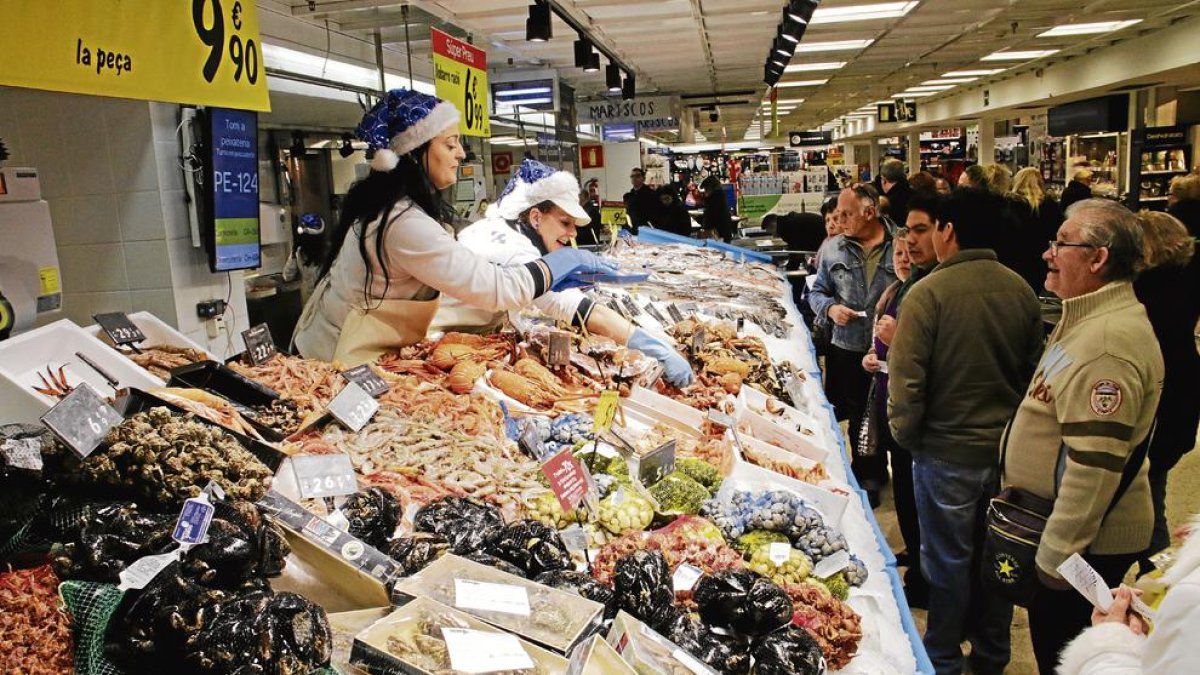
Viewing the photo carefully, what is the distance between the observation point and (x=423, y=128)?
326cm

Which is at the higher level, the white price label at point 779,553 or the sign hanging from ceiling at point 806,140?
the sign hanging from ceiling at point 806,140

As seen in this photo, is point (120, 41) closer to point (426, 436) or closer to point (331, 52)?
point (426, 436)

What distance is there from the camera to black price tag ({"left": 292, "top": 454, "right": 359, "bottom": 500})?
2069 mm

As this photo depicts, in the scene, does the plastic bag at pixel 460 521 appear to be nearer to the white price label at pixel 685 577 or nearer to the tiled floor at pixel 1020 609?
the white price label at pixel 685 577

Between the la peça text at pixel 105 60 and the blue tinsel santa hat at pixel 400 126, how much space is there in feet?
2.60

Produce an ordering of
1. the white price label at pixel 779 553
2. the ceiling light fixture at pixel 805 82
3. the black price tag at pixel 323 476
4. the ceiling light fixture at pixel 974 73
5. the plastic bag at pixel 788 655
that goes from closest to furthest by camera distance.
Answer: the plastic bag at pixel 788 655
the black price tag at pixel 323 476
the white price label at pixel 779 553
the ceiling light fixture at pixel 805 82
the ceiling light fixture at pixel 974 73

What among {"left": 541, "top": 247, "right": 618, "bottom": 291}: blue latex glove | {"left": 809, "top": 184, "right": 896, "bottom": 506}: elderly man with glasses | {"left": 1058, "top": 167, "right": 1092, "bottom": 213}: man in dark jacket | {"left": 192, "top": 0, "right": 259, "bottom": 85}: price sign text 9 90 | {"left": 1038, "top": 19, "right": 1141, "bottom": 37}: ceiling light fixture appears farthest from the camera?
{"left": 1038, "top": 19, "right": 1141, "bottom": 37}: ceiling light fixture

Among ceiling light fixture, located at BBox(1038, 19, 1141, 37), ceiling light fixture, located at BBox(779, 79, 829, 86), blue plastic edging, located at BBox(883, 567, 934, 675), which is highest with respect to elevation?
ceiling light fixture, located at BBox(1038, 19, 1141, 37)

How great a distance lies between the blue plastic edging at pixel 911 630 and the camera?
6.80ft

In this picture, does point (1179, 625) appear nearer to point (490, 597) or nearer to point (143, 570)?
point (490, 597)

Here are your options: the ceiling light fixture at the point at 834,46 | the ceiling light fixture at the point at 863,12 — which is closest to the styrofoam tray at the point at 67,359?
the ceiling light fixture at the point at 863,12

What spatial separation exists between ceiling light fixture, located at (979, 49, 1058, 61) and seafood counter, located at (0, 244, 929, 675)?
40.2 feet

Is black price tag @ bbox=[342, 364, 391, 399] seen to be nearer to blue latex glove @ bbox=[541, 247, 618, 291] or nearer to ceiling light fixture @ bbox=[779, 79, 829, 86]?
blue latex glove @ bbox=[541, 247, 618, 291]

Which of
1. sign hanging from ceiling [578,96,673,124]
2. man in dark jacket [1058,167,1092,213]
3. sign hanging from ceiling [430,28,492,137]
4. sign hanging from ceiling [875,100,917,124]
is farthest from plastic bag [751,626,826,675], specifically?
sign hanging from ceiling [875,100,917,124]
